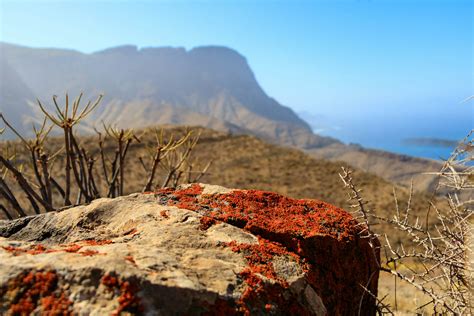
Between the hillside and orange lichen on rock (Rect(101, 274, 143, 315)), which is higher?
orange lichen on rock (Rect(101, 274, 143, 315))

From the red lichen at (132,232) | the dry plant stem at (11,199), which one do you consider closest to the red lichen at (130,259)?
the red lichen at (132,232)

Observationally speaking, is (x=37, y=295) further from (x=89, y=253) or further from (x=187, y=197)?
(x=187, y=197)

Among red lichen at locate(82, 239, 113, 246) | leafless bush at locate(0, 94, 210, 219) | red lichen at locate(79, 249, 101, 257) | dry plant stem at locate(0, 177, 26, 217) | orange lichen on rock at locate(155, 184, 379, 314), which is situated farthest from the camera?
dry plant stem at locate(0, 177, 26, 217)

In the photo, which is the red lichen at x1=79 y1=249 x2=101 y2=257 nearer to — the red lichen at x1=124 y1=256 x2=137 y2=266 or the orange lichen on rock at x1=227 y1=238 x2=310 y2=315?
the red lichen at x1=124 y1=256 x2=137 y2=266

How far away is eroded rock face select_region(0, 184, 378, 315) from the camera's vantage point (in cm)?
252

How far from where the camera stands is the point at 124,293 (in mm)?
2475

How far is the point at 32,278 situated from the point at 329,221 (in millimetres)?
2776

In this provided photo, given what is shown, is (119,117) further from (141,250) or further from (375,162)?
(141,250)

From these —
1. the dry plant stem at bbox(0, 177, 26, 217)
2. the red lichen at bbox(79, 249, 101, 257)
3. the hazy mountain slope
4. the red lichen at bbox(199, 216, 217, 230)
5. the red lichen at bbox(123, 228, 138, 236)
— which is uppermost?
the red lichen at bbox(199, 216, 217, 230)

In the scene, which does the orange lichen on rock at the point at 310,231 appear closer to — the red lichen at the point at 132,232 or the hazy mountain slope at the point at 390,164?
the red lichen at the point at 132,232

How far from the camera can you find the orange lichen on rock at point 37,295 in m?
2.43

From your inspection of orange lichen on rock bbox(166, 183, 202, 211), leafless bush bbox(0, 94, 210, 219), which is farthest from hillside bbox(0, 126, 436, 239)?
orange lichen on rock bbox(166, 183, 202, 211)

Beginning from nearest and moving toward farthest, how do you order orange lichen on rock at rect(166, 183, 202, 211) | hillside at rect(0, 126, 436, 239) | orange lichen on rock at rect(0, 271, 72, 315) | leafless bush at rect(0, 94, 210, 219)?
orange lichen on rock at rect(0, 271, 72, 315) < orange lichen on rock at rect(166, 183, 202, 211) < leafless bush at rect(0, 94, 210, 219) < hillside at rect(0, 126, 436, 239)

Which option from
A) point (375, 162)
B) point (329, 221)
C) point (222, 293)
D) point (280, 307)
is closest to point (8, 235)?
point (222, 293)
